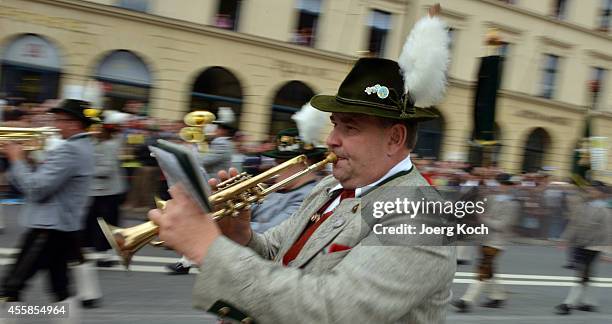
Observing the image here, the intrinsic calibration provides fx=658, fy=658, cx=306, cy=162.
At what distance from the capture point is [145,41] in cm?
1716

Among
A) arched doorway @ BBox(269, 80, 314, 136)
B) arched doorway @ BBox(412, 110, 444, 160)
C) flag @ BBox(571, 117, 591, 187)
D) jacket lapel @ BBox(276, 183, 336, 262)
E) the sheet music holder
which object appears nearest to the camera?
the sheet music holder

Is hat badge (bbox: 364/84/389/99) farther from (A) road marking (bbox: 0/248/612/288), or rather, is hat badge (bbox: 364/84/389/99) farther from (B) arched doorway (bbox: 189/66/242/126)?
(B) arched doorway (bbox: 189/66/242/126)

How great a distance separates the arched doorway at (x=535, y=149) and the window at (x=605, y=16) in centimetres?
546

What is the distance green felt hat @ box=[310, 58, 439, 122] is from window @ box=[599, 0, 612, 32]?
93.3ft

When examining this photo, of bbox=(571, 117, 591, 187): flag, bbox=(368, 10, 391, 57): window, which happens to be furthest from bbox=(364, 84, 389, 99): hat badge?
bbox=(368, 10, 391, 57): window

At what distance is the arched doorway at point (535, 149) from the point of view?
25.4 metres

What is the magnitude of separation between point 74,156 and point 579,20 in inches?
1016

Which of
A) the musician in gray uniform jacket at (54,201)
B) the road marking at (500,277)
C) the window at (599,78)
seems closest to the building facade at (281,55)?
the window at (599,78)

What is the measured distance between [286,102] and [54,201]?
15.1m

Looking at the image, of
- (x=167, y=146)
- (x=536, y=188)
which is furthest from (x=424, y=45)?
(x=536, y=188)

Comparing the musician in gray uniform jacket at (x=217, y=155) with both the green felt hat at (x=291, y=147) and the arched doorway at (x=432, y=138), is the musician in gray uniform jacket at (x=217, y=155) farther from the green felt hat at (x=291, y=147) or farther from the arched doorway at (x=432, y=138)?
the arched doorway at (x=432, y=138)

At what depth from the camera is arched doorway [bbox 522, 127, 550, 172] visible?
83.4ft

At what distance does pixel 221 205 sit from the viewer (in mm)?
2176

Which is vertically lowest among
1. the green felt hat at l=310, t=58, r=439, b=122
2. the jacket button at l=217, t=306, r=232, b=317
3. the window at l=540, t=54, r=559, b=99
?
the jacket button at l=217, t=306, r=232, b=317
